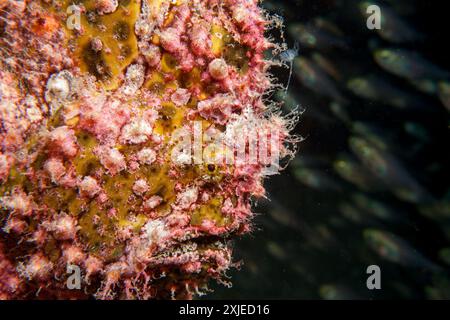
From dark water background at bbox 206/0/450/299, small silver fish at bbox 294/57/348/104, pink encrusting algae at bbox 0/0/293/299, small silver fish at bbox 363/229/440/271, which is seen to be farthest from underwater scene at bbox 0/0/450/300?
small silver fish at bbox 363/229/440/271

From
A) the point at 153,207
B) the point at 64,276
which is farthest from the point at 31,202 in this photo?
the point at 153,207

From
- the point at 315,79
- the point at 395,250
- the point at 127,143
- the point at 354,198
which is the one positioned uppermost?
the point at 315,79

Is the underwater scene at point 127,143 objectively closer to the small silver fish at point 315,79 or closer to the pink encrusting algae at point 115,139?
the pink encrusting algae at point 115,139

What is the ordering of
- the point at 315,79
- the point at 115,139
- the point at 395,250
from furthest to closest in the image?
1. the point at 395,250
2. the point at 315,79
3. the point at 115,139

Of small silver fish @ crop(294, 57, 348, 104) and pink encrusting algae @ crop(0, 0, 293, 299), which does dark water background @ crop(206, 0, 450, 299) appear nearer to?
small silver fish @ crop(294, 57, 348, 104)

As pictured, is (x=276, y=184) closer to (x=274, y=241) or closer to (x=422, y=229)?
(x=274, y=241)

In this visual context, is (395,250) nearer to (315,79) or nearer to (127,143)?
(315,79)

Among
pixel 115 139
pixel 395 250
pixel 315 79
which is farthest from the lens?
pixel 395 250

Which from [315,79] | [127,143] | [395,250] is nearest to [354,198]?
[395,250]
